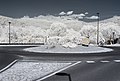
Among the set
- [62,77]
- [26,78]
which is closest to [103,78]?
[62,77]

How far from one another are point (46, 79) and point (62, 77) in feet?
2.81

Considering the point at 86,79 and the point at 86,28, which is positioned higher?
the point at 86,28

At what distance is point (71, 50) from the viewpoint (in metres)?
27.6

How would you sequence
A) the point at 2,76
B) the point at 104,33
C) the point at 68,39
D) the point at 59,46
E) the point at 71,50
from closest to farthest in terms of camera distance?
1. the point at 2,76
2. the point at 71,50
3. the point at 59,46
4. the point at 68,39
5. the point at 104,33

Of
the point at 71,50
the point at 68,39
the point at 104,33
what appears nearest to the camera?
the point at 71,50

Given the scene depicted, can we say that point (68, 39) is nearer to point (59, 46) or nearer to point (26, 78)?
point (59, 46)

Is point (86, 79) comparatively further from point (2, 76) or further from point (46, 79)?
point (2, 76)

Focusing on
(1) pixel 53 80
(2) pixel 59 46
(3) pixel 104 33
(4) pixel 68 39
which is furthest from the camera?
(3) pixel 104 33

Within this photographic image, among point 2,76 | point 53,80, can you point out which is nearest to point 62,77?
point 53,80

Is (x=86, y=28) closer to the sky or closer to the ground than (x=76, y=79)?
closer to the sky

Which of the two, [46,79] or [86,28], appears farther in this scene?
[86,28]

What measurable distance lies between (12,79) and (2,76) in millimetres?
942

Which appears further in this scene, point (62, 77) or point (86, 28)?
point (86, 28)

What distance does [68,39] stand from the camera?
1262 inches
